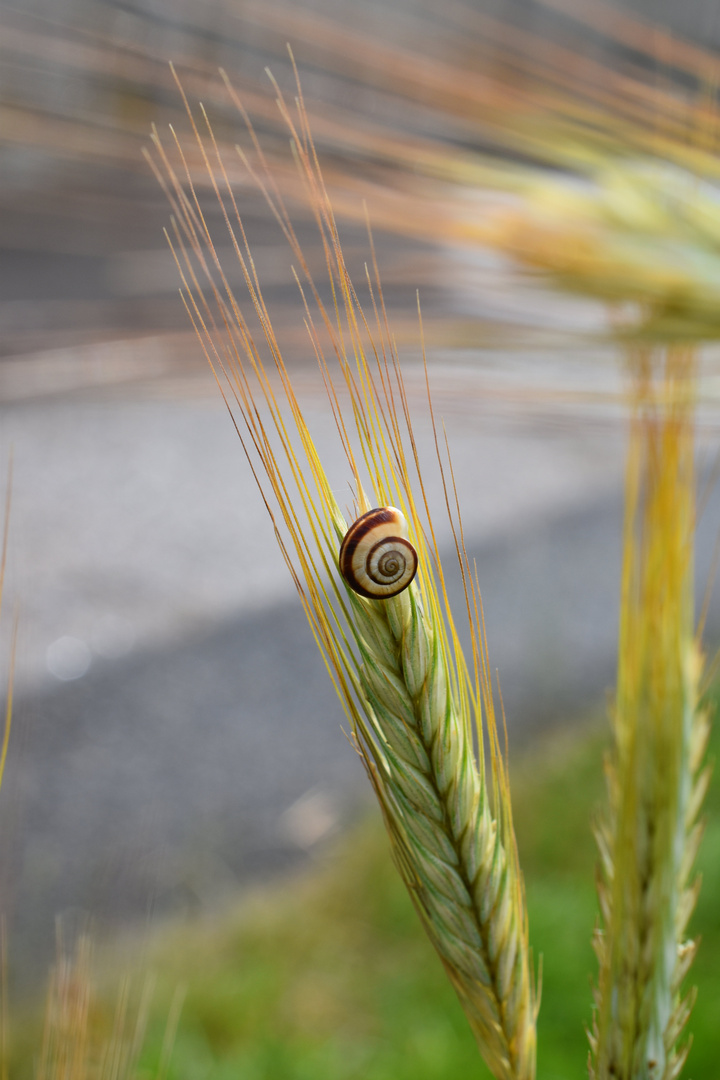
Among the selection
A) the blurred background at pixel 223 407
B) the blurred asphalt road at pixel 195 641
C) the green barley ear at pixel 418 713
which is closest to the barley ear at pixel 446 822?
the green barley ear at pixel 418 713

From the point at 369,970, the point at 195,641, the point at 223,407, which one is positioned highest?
the point at 223,407

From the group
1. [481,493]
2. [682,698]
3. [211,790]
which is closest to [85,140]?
[682,698]

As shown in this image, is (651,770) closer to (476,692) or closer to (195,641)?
(476,692)

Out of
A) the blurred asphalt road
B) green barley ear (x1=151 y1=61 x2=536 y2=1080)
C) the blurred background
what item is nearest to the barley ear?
green barley ear (x1=151 y1=61 x2=536 y2=1080)

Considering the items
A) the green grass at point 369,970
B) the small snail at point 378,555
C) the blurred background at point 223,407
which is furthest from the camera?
the green grass at point 369,970

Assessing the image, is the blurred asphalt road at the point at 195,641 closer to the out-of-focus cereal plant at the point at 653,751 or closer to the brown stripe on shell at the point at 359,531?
the out-of-focus cereal plant at the point at 653,751

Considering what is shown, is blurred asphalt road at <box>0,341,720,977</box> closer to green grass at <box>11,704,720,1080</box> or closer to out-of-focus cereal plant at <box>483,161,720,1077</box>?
green grass at <box>11,704,720,1080</box>

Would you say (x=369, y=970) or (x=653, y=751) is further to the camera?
(x=369, y=970)

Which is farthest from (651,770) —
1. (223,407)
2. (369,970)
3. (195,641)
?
(195,641)
